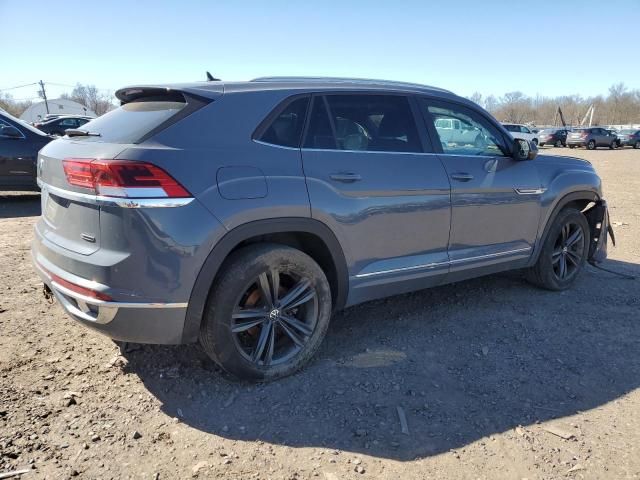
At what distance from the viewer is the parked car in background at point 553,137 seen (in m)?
37.8

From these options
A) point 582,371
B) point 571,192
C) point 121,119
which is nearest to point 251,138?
point 121,119

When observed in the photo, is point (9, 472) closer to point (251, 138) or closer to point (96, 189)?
point (96, 189)

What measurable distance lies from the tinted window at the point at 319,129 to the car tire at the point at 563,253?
2611 mm

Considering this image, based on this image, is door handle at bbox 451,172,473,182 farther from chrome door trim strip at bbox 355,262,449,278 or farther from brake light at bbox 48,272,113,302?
brake light at bbox 48,272,113,302

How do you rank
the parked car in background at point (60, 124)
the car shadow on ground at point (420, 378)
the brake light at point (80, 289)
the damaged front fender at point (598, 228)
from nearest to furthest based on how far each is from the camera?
the brake light at point (80, 289)
the car shadow on ground at point (420, 378)
the damaged front fender at point (598, 228)
the parked car in background at point (60, 124)

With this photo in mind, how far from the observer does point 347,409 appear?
278cm

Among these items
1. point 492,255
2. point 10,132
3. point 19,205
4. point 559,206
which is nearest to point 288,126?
point 492,255

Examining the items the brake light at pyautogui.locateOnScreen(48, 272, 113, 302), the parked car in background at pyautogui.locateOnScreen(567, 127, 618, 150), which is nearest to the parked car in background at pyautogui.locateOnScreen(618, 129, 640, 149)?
the parked car in background at pyautogui.locateOnScreen(567, 127, 618, 150)

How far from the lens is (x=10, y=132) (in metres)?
8.32

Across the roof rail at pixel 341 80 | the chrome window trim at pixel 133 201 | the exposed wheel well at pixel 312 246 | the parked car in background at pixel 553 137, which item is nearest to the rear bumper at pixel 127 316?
the chrome window trim at pixel 133 201

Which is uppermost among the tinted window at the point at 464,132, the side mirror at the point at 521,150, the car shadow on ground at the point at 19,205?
the tinted window at the point at 464,132

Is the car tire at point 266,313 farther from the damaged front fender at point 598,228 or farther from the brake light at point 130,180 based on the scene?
the damaged front fender at point 598,228

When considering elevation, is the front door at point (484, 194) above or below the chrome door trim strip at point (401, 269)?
above

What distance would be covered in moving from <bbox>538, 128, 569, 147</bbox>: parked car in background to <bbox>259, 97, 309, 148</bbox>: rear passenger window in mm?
39128
